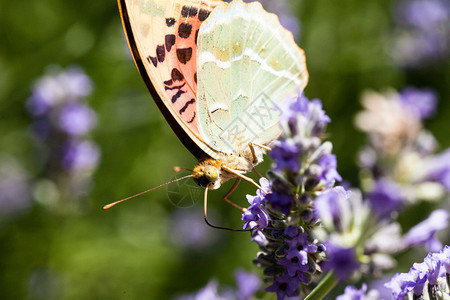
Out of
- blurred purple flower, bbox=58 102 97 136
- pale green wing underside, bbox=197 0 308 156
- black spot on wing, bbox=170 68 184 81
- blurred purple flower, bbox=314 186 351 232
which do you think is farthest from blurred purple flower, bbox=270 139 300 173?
blurred purple flower, bbox=58 102 97 136

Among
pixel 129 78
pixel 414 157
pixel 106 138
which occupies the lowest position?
pixel 106 138

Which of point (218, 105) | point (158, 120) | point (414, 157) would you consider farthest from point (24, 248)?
point (414, 157)

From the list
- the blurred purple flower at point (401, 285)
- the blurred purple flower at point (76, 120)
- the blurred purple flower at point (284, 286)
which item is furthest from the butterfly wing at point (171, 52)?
the blurred purple flower at point (76, 120)

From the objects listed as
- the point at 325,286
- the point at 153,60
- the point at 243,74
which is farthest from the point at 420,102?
the point at 325,286

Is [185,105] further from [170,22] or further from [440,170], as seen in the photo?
[440,170]

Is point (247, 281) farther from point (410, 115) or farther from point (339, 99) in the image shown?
point (339, 99)

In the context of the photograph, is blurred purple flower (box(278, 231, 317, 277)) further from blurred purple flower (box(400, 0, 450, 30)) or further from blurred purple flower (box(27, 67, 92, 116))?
blurred purple flower (box(400, 0, 450, 30))
